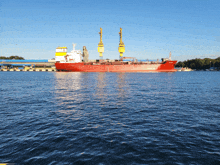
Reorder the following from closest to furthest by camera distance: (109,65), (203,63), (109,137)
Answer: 1. (109,137)
2. (109,65)
3. (203,63)

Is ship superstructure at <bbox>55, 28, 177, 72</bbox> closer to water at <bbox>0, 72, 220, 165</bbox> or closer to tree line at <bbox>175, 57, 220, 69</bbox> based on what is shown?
water at <bbox>0, 72, 220, 165</bbox>

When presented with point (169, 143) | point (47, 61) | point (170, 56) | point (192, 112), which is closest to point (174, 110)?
point (192, 112)

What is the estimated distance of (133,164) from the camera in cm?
562

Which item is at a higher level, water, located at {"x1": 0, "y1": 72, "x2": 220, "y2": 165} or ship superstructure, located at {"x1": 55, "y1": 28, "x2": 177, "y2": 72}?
ship superstructure, located at {"x1": 55, "y1": 28, "x2": 177, "y2": 72}

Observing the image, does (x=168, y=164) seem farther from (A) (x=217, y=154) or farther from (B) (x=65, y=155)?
(B) (x=65, y=155)

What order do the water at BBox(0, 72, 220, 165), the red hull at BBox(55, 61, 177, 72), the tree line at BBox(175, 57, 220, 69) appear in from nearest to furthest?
the water at BBox(0, 72, 220, 165)
the red hull at BBox(55, 61, 177, 72)
the tree line at BBox(175, 57, 220, 69)

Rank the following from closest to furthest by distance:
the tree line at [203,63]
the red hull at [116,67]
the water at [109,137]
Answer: the water at [109,137] < the red hull at [116,67] < the tree line at [203,63]

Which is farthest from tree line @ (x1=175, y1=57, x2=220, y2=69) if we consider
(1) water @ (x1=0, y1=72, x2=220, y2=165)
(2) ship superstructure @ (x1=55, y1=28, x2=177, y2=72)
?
(1) water @ (x1=0, y1=72, x2=220, y2=165)

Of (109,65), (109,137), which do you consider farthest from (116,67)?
(109,137)

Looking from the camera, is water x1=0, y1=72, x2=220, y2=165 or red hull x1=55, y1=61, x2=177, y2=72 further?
red hull x1=55, y1=61, x2=177, y2=72

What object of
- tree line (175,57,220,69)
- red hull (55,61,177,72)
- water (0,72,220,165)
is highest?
tree line (175,57,220,69)

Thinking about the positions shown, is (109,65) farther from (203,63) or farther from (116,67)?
(203,63)

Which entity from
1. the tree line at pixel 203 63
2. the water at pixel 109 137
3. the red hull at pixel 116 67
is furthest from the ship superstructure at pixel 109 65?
the tree line at pixel 203 63

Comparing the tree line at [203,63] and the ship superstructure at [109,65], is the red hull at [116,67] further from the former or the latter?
the tree line at [203,63]
